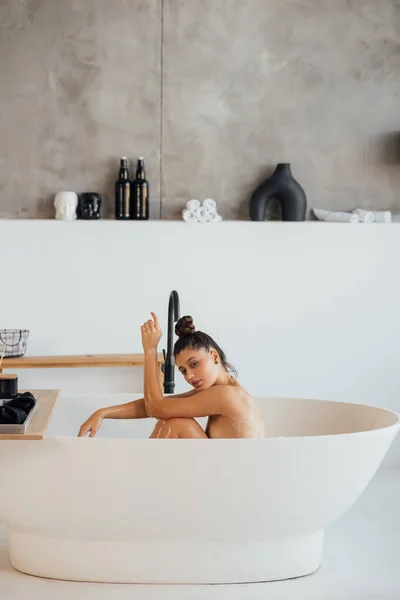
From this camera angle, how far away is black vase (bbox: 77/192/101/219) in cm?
514

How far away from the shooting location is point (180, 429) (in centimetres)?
333

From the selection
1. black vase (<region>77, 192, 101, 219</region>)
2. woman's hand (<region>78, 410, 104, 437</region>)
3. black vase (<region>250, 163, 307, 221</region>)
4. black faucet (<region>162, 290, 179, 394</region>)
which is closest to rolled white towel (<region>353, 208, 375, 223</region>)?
black vase (<region>250, 163, 307, 221</region>)

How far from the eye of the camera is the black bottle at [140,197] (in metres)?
5.18

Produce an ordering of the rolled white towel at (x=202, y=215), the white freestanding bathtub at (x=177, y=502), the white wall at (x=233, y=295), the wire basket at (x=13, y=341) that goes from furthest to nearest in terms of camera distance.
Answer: the rolled white towel at (x=202, y=215) → the white wall at (x=233, y=295) → the wire basket at (x=13, y=341) → the white freestanding bathtub at (x=177, y=502)

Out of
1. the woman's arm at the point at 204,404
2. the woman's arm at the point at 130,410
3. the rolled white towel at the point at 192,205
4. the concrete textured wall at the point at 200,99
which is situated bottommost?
the woman's arm at the point at 130,410

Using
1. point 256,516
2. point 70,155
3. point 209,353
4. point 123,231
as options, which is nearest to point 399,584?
point 256,516

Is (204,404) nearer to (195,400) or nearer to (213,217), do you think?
(195,400)

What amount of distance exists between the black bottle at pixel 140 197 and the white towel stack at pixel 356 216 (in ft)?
3.14

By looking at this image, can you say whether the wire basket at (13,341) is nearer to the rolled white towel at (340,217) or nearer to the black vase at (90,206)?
the black vase at (90,206)

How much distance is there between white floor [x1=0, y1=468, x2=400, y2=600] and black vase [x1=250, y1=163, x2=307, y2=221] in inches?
77.2

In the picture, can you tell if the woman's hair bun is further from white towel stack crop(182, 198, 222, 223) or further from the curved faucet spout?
white towel stack crop(182, 198, 222, 223)

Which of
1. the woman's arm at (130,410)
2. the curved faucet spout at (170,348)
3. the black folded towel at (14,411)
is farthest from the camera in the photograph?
the curved faucet spout at (170,348)

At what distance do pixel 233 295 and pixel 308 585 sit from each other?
7.22ft

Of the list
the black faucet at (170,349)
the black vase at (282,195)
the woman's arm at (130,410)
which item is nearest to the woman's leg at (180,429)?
the woman's arm at (130,410)
